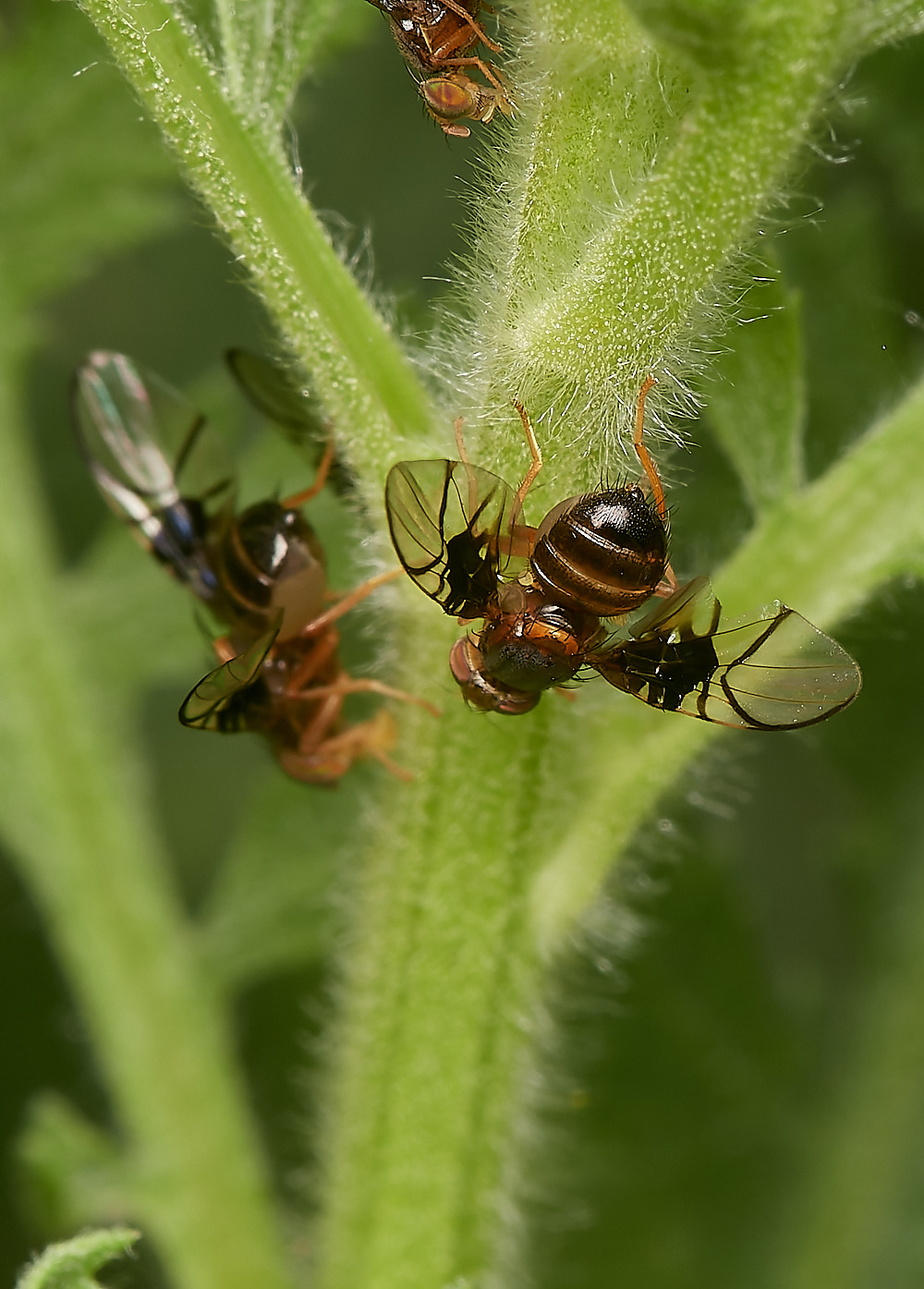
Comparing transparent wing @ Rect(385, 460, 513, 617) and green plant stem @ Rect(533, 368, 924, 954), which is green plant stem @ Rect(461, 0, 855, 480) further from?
green plant stem @ Rect(533, 368, 924, 954)

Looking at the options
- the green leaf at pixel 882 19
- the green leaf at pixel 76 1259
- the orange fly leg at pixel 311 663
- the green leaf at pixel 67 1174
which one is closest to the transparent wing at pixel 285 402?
the orange fly leg at pixel 311 663

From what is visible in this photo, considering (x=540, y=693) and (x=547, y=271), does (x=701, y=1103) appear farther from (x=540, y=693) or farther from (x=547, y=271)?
(x=547, y=271)

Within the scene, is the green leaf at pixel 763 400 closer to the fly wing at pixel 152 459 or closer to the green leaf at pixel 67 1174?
the fly wing at pixel 152 459

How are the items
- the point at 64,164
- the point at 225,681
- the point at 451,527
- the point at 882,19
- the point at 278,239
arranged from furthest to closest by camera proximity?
the point at 64,164 → the point at 225,681 → the point at 451,527 → the point at 278,239 → the point at 882,19

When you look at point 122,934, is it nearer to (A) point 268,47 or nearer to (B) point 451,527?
(B) point 451,527

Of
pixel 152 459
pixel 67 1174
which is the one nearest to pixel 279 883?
pixel 67 1174

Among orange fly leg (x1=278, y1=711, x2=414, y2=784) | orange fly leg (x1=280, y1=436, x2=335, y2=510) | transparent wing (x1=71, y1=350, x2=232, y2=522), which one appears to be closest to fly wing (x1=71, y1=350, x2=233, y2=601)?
transparent wing (x1=71, y1=350, x2=232, y2=522)

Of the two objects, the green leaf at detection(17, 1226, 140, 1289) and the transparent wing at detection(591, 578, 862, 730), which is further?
the transparent wing at detection(591, 578, 862, 730)
